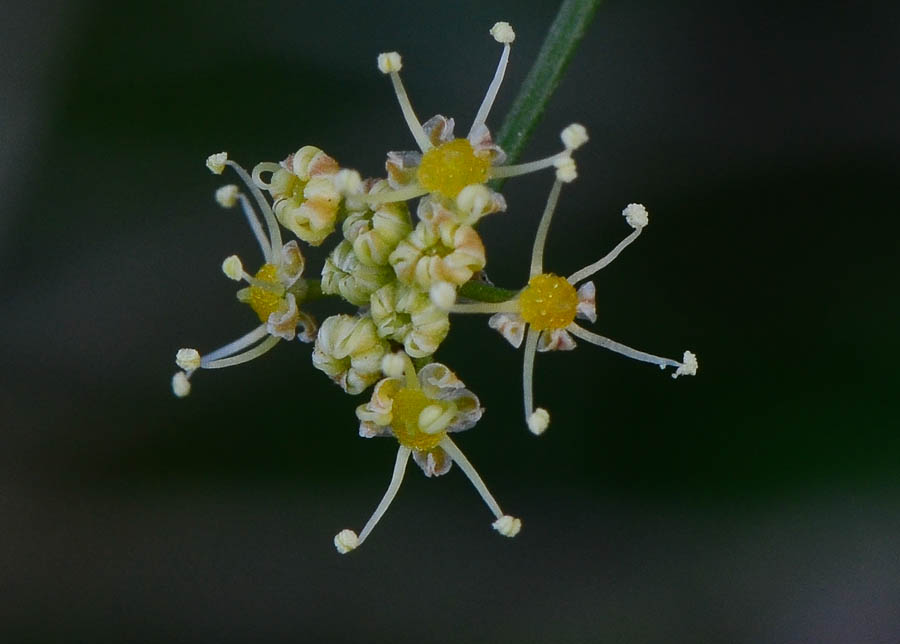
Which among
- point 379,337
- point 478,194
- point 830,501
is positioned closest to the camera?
point 478,194

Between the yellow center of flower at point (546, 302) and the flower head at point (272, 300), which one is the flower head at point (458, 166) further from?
the flower head at point (272, 300)

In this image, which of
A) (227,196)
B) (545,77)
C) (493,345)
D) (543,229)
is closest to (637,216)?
(543,229)

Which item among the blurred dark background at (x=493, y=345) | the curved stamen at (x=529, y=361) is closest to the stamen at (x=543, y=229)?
the curved stamen at (x=529, y=361)

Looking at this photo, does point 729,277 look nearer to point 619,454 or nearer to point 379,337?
point 619,454

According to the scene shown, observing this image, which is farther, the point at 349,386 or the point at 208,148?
the point at 208,148

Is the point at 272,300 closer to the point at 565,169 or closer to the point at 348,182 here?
the point at 348,182

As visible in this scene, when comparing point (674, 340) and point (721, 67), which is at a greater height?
point (721, 67)

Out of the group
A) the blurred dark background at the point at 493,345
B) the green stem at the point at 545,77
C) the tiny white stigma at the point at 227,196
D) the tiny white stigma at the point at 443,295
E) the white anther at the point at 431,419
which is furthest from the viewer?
the blurred dark background at the point at 493,345

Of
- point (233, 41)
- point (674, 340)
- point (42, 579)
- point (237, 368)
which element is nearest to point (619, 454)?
point (674, 340)
